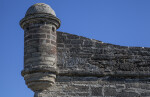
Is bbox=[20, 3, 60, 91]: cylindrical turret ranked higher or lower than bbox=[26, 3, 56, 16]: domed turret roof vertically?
lower

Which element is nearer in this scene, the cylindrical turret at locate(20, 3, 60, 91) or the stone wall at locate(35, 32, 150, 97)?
the cylindrical turret at locate(20, 3, 60, 91)

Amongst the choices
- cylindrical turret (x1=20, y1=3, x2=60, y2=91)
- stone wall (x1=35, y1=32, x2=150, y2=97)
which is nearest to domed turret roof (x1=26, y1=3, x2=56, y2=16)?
cylindrical turret (x1=20, y1=3, x2=60, y2=91)

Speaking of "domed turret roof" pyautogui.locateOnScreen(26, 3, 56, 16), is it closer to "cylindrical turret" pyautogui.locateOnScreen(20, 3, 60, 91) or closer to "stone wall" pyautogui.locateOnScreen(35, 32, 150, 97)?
"cylindrical turret" pyautogui.locateOnScreen(20, 3, 60, 91)

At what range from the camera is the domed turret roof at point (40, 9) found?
368 inches

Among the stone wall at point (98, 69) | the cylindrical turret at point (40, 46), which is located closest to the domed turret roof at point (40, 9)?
the cylindrical turret at point (40, 46)

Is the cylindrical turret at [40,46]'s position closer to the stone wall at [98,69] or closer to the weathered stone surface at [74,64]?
the weathered stone surface at [74,64]

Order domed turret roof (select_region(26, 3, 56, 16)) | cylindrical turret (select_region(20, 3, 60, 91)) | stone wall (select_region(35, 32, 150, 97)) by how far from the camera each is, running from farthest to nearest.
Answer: domed turret roof (select_region(26, 3, 56, 16)) → stone wall (select_region(35, 32, 150, 97)) → cylindrical turret (select_region(20, 3, 60, 91))

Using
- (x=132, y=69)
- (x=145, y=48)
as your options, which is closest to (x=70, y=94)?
(x=132, y=69)

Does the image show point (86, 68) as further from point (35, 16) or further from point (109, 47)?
point (35, 16)

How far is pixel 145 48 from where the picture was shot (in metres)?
9.75

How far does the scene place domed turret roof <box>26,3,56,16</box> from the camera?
936cm

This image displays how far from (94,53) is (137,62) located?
1.08 metres

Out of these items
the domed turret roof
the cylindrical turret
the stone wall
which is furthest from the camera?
the domed turret roof

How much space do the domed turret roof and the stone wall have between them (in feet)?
2.10
